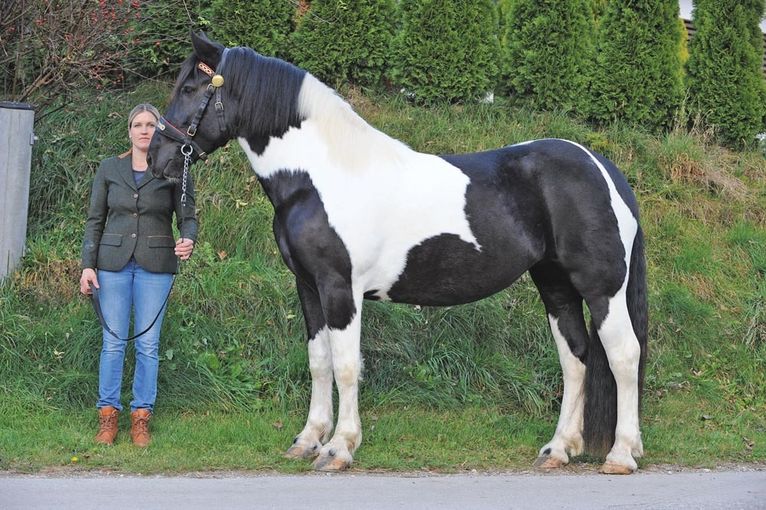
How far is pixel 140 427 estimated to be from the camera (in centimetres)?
577

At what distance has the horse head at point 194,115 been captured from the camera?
5.34 m

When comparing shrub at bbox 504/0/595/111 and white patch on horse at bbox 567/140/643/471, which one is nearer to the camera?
white patch on horse at bbox 567/140/643/471

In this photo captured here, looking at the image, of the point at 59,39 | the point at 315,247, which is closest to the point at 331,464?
the point at 315,247

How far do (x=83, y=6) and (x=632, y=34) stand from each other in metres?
5.58

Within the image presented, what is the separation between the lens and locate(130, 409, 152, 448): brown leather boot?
573 centimetres

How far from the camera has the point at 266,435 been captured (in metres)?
6.02

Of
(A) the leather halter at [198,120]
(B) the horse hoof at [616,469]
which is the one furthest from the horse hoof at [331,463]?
(A) the leather halter at [198,120]

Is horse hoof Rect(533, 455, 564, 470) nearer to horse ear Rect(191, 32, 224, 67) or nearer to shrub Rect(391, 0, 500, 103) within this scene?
horse ear Rect(191, 32, 224, 67)

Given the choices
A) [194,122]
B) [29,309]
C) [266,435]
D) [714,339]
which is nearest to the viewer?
[194,122]

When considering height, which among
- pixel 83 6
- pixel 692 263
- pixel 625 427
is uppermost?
pixel 83 6

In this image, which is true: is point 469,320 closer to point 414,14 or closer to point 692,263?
point 692,263

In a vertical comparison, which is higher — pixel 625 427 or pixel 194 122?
pixel 194 122

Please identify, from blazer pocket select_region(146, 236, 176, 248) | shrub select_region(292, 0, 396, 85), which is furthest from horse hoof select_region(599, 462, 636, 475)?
shrub select_region(292, 0, 396, 85)

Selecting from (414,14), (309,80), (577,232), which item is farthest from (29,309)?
(414,14)
